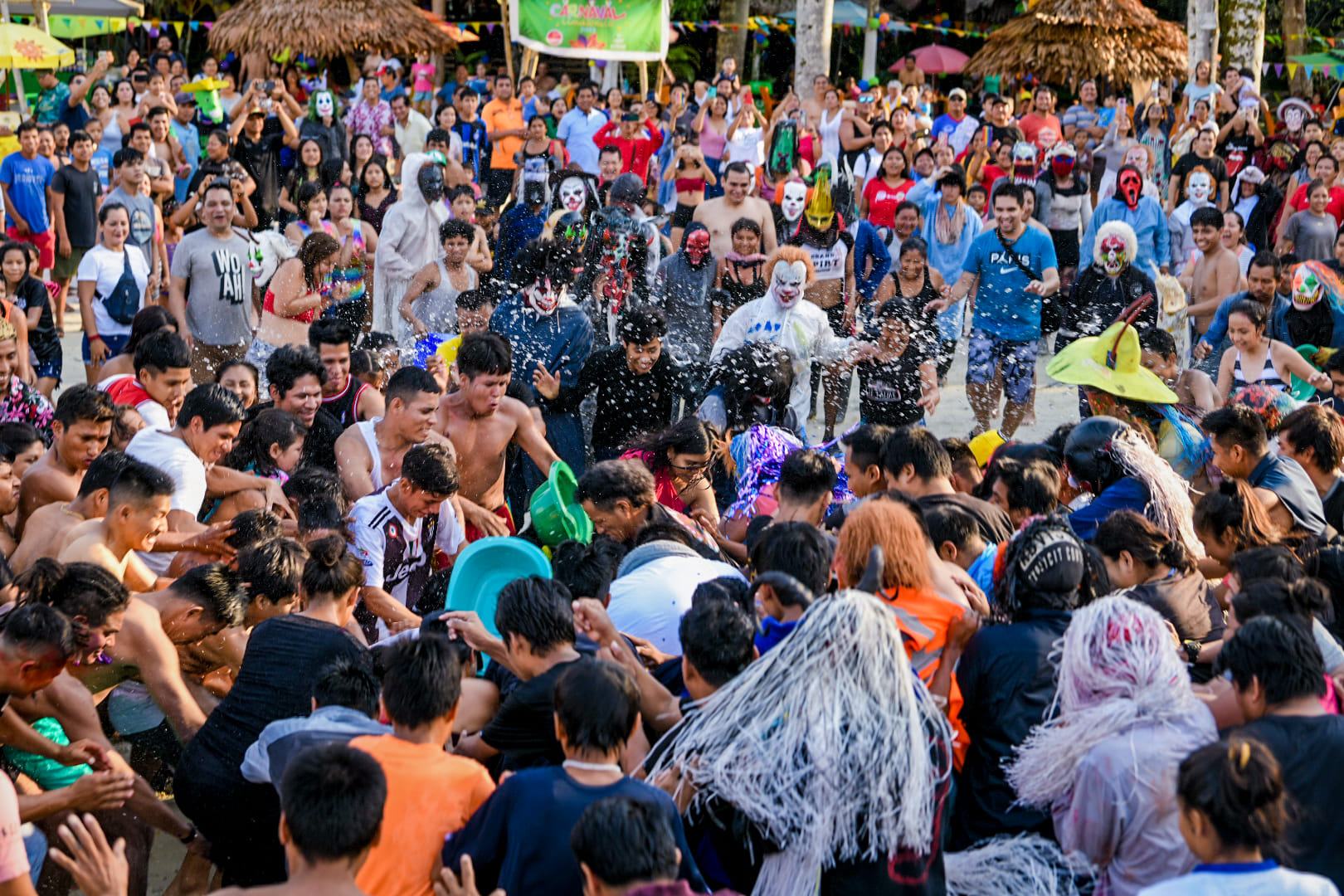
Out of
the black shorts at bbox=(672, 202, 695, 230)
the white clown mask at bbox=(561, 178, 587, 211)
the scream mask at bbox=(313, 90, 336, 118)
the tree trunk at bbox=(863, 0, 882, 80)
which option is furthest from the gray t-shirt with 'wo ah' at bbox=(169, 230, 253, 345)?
the tree trunk at bbox=(863, 0, 882, 80)

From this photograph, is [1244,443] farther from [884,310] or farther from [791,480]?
[884,310]

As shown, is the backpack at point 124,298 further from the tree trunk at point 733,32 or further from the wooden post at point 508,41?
the tree trunk at point 733,32

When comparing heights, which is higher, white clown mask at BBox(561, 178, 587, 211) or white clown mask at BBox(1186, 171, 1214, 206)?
white clown mask at BBox(561, 178, 587, 211)

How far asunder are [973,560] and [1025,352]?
451 cm

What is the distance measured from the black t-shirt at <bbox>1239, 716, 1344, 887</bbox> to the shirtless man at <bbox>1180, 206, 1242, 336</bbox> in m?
6.45

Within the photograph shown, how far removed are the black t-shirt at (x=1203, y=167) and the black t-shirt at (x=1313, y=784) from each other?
1032cm

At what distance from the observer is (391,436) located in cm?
526

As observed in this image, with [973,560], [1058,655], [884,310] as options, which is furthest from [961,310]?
[1058,655]

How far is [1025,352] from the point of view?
27.7 feet

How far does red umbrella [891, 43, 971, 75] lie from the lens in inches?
875

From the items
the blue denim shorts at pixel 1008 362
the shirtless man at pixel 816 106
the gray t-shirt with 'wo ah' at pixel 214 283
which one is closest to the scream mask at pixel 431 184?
the gray t-shirt with 'wo ah' at pixel 214 283

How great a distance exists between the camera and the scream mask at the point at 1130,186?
9.83m

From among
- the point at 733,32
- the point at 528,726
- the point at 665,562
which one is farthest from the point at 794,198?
the point at 733,32

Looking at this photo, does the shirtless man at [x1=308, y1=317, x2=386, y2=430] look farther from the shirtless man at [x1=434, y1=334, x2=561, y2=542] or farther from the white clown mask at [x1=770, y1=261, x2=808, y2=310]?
the white clown mask at [x1=770, y1=261, x2=808, y2=310]
